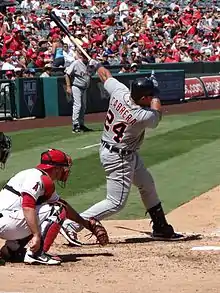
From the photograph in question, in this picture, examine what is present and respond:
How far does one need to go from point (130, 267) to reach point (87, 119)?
14.1 m

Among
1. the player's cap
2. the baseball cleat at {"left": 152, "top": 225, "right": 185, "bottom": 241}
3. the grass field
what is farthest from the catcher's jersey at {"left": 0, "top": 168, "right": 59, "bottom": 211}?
the grass field

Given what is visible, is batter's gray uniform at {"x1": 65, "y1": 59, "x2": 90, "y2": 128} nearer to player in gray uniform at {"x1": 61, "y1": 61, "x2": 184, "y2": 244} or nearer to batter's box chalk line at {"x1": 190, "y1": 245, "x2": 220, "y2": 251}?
player in gray uniform at {"x1": 61, "y1": 61, "x2": 184, "y2": 244}

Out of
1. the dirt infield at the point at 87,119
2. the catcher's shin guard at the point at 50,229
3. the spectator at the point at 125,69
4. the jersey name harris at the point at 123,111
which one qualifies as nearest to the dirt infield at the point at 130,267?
the catcher's shin guard at the point at 50,229

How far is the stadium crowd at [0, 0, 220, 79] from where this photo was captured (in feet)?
77.3

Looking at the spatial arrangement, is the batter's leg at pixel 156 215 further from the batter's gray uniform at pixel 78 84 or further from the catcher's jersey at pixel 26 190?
the batter's gray uniform at pixel 78 84

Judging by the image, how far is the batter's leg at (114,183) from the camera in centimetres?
765

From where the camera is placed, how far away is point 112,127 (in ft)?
25.1

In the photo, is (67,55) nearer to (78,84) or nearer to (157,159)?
(78,84)

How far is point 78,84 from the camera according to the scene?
17.1 m

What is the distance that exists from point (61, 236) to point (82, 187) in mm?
2767

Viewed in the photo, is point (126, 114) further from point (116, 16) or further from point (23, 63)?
point (116, 16)

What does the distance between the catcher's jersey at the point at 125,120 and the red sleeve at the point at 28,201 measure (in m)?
1.55

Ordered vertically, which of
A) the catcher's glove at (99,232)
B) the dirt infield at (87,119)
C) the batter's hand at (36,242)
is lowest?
the dirt infield at (87,119)

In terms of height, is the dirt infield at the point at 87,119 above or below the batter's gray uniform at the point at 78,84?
below
